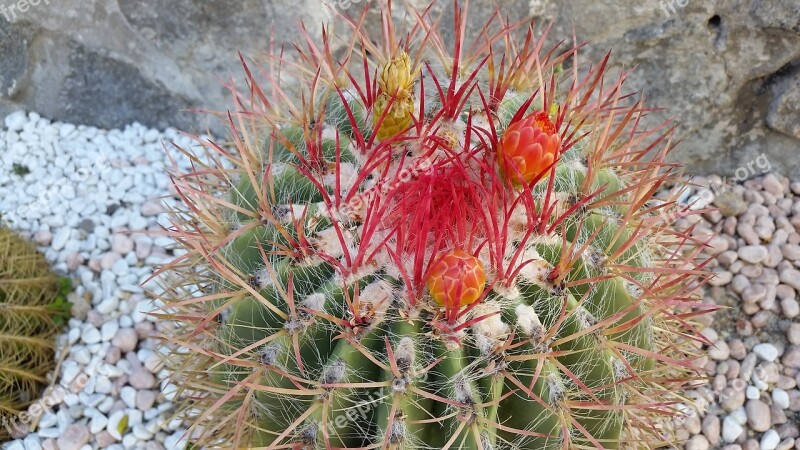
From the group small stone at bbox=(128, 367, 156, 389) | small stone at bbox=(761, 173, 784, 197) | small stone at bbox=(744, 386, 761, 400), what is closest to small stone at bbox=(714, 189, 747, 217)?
small stone at bbox=(761, 173, 784, 197)

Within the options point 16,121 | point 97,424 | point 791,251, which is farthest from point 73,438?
point 791,251

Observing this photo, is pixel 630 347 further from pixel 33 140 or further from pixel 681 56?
pixel 33 140

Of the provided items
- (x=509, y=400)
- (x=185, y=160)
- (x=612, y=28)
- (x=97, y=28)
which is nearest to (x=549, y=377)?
(x=509, y=400)

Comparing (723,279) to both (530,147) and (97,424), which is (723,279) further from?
(97,424)

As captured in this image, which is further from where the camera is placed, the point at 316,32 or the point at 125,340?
the point at 316,32

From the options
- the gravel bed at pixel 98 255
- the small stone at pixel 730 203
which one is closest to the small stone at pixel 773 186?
the small stone at pixel 730 203

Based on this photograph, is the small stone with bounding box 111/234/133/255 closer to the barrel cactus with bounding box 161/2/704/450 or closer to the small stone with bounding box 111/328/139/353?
the small stone with bounding box 111/328/139/353
